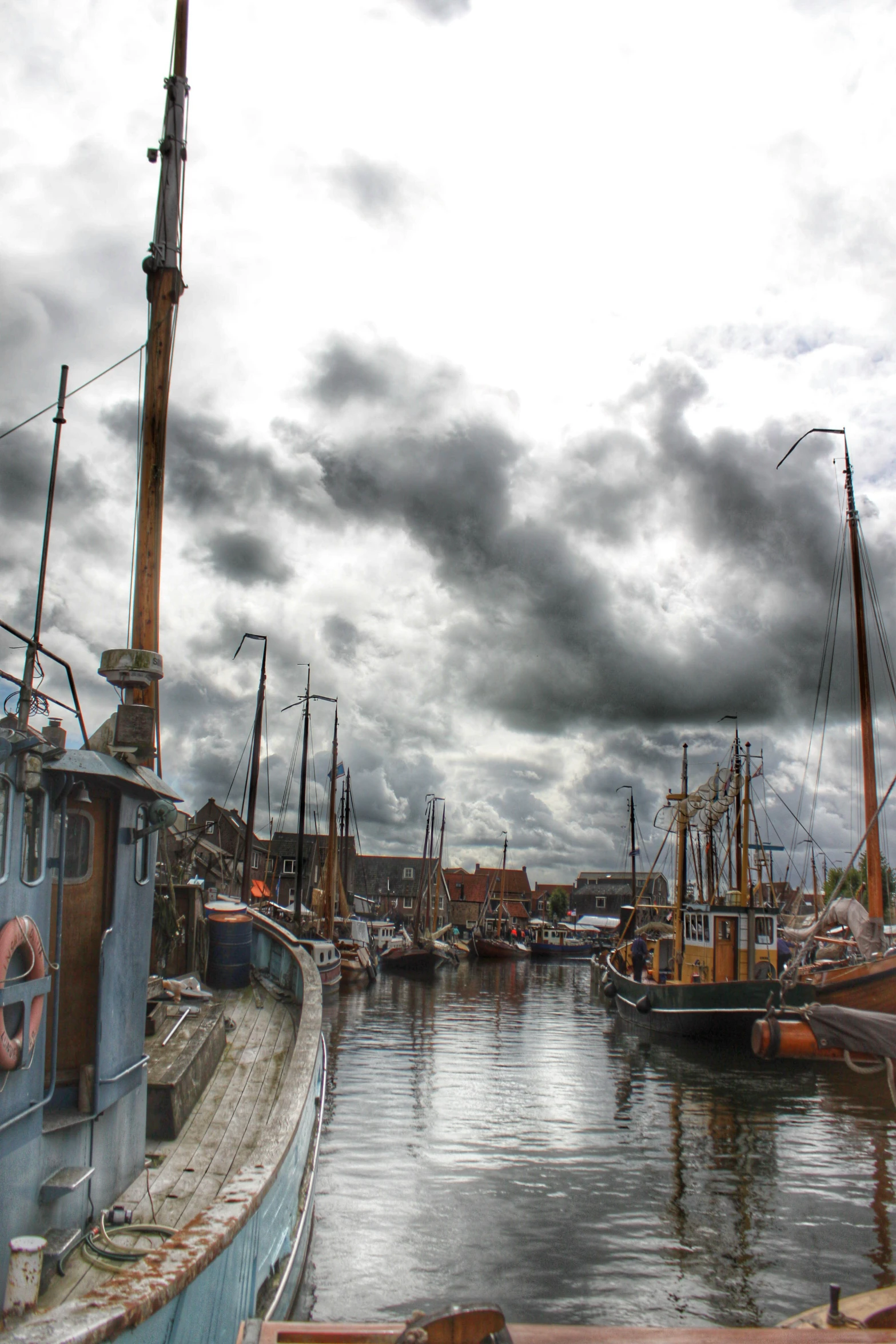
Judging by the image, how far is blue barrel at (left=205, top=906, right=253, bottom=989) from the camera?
1402 cm

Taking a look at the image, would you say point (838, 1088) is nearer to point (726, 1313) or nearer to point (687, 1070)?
point (687, 1070)

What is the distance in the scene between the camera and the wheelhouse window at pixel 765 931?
2933cm

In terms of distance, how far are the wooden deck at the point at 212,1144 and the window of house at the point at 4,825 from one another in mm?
2061

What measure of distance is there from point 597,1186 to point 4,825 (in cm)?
1178

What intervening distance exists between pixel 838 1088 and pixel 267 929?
604 inches

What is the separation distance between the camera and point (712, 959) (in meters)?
29.4

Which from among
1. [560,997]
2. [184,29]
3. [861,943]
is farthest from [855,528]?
[560,997]

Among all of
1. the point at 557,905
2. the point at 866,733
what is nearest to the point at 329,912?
the point at 866,733

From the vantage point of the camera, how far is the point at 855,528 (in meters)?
28.2

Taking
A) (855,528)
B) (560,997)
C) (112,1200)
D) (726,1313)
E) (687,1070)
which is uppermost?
(855,528)

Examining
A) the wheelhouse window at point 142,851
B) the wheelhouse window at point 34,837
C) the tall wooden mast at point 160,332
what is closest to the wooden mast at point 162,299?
→ the tall wooden mast at point 160,332

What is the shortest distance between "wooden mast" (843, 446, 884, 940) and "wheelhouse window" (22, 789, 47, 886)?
17.6 metres

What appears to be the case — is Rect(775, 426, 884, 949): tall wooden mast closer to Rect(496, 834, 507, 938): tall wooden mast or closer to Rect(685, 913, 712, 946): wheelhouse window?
Rect(685, 913, 712, 946): wheelhouse window

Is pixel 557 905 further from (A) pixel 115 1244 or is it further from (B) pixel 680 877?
(A) pixel 115 1244
